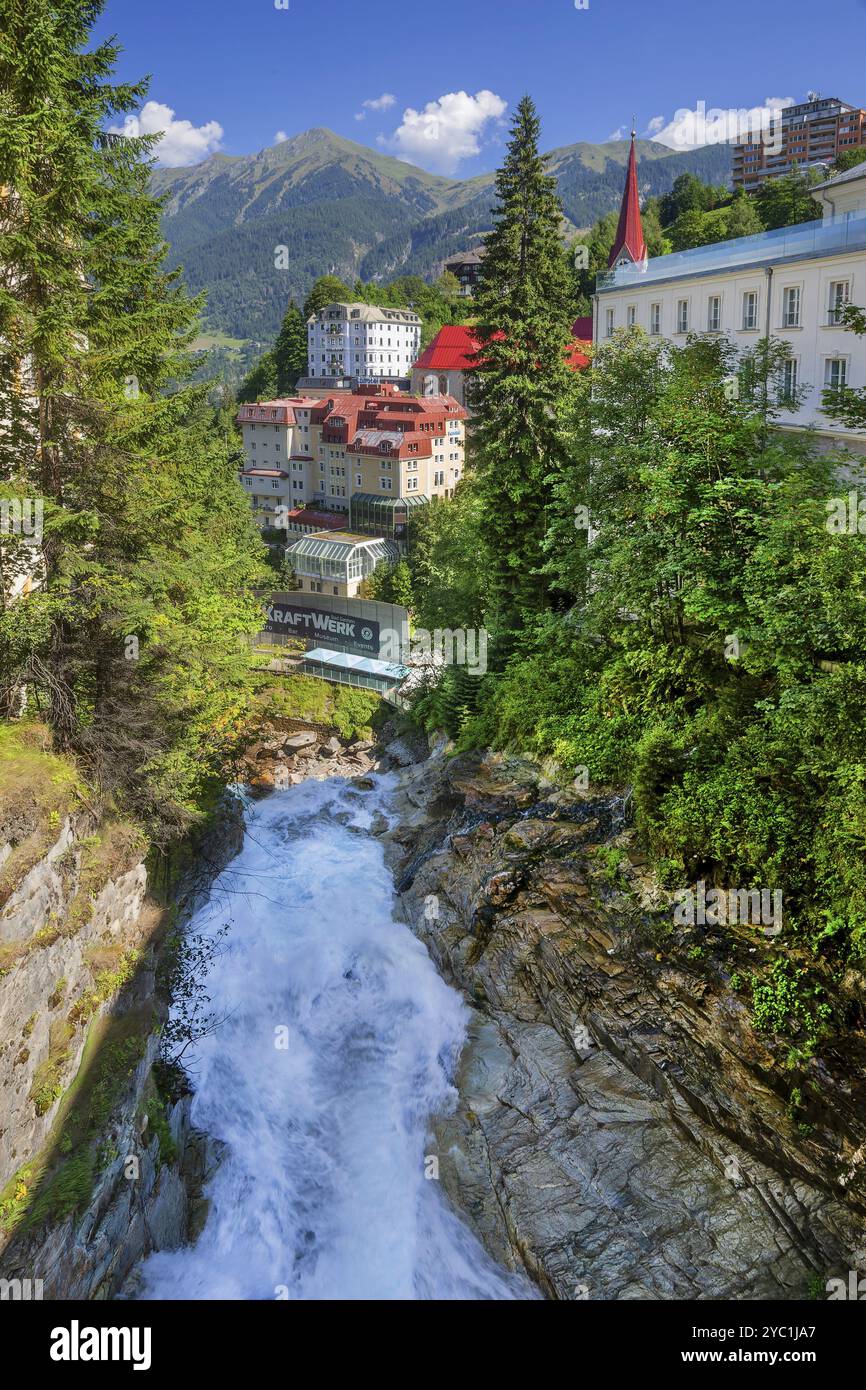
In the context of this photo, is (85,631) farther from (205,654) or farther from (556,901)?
(556,901)

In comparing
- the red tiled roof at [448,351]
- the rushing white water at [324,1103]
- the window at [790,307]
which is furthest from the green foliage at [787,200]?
the rushing white water at [324,1103]

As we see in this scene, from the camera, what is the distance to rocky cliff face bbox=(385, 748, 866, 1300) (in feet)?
34.1

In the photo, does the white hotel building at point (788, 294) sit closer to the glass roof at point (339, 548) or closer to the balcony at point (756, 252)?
the balcony at point (756, 252)

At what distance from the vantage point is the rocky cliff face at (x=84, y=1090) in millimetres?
11648

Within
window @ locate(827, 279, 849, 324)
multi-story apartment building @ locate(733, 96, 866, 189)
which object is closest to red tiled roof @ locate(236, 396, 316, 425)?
window @ locate(827, 279, 849, 324)

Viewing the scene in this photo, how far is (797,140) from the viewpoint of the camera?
131 metres

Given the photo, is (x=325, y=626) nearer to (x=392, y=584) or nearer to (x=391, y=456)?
(x=392, y=584)

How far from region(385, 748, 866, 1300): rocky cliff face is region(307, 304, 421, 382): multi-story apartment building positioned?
108 m

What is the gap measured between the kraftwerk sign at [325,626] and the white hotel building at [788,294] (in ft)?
63.3

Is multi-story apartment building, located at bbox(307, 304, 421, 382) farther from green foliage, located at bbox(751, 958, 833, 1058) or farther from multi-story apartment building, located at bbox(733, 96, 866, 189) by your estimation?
green foliage, located at bbox(751, 958, 833, 1058)

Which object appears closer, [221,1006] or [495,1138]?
[495,1138]

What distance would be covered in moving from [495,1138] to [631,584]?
1012cm
